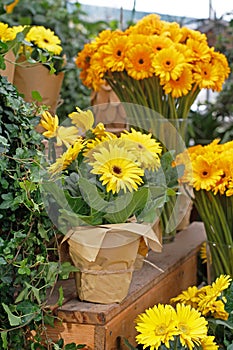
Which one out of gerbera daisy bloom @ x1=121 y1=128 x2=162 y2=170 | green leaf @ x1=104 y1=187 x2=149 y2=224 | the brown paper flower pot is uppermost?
gerbera daisy bloom @ x1=121 y1=128 x2=162 y2=170

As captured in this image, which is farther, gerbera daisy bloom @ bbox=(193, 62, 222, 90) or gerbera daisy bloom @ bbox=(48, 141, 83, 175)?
gerbera daisy bloom @ bbox=(193, 62, 222, 90)

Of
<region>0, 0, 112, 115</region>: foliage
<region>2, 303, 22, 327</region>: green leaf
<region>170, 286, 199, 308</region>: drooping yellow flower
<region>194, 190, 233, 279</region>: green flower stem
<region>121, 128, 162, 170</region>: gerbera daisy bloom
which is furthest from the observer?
<region>0, 0, 112, 115</region>: foliage

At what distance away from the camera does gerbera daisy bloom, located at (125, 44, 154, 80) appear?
57.1 inches

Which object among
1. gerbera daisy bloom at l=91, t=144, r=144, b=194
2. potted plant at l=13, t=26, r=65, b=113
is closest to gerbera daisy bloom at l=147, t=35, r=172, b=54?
potted plant at l=13, t=26, r=65, b=113

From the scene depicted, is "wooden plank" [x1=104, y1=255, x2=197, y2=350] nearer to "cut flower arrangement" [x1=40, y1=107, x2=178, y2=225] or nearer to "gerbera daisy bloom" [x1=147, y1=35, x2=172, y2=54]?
"cut flower arrangement" [x1=40, y1=107, x2=178, y2=225]

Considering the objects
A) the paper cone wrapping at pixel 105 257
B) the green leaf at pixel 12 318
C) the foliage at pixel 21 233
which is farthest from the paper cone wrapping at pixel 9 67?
the green leaf at pixel 12 318

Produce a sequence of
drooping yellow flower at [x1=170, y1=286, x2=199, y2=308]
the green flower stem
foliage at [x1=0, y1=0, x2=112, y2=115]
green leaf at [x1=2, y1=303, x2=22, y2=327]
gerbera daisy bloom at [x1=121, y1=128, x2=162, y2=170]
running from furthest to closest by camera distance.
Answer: foliage at [x1=0, y1=0, x2=112, y2=115] → the green flower stem → drooping yellow flower at [x1=170, y1=286, x2=199, y2=308] → gerbera daisy bloom at [x1=121, y1=128, x2=162, y2=170] → green leaf at [x1=2, y1=303, x2=22, y2=327]

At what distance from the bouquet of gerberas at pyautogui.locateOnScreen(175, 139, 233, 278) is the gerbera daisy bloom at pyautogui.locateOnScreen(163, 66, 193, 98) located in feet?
0.45

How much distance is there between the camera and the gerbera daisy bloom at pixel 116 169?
3.56ft

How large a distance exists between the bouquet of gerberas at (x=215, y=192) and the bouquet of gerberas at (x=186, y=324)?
19 centimetres

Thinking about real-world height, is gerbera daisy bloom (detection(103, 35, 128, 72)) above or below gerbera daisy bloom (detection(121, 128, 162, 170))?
above

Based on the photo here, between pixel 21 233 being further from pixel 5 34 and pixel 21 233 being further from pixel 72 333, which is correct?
pixel 5 34

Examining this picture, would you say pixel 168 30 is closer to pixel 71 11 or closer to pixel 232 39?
pixel 232 39

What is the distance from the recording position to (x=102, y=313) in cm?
113
